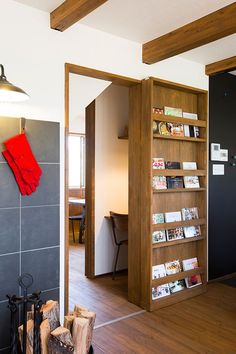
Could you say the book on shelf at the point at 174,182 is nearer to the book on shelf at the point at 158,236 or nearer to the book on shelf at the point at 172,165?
the book on shelf at the point at 172,165

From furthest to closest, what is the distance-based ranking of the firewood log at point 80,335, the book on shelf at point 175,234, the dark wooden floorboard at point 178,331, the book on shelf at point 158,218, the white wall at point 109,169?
the white wall at point 109,169
the book on shelf at point 175,234
the book on shelf at point 158,218
the dark wooden floorboard at point 178,331
the firewood log at point 80,335

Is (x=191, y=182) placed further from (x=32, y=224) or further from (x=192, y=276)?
(x=32, y=224)

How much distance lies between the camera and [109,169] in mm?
4461

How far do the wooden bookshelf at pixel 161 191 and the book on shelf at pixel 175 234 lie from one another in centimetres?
5

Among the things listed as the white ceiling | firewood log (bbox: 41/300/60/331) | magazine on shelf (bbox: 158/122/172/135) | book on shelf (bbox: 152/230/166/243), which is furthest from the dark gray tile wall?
magazine on shelf (bbox: 158/122/172/135)

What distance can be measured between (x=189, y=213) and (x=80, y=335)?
209 centimetres

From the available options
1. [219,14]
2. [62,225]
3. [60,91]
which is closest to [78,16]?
[60,91]

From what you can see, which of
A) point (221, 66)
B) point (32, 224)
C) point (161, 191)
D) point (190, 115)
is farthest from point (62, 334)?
point (221, 66)

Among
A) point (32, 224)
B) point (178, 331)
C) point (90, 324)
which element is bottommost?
point (178, 331)

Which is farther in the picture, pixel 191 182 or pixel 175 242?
pixel 191 182

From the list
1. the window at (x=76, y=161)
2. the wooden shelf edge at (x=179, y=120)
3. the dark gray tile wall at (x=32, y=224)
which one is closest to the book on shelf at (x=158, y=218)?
the wooden shelf edge at (x=179, y=120)

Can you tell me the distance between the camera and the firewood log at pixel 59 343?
182 cm

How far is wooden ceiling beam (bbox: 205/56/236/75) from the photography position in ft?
12.0

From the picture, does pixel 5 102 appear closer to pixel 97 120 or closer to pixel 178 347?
pixel 97 120
